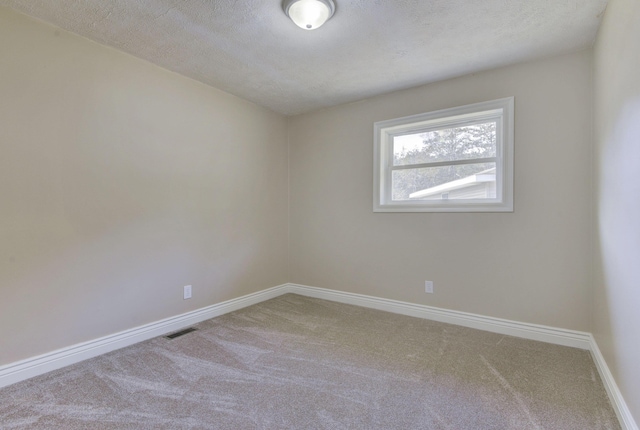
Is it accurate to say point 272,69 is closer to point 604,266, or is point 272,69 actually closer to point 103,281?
point 103,281

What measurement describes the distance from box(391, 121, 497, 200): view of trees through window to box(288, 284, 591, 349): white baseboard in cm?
122

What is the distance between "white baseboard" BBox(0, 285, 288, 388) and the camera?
1.98 metres

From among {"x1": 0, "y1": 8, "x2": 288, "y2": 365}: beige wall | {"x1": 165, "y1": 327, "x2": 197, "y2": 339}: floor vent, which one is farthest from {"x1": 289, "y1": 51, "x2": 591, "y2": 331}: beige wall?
{"x1": 165, "y1": 327, "x2": 197, "y2": 339}: floor vent

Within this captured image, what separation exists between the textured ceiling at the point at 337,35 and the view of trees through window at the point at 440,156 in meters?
0.58

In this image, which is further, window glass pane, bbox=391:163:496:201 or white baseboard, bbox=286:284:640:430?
window glass pane, bbox=391:163:496:201

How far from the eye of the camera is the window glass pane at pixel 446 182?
2.92 meters

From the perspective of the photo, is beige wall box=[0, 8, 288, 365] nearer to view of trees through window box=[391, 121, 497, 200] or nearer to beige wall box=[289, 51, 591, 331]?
beige wall box=[289, 51, 591, 331]

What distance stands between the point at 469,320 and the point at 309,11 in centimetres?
296

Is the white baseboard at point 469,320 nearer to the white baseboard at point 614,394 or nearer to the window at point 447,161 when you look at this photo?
the white baseboard at point 614,394

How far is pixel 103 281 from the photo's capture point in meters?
2.40

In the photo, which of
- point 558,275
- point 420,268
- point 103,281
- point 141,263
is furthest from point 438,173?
point 103,281

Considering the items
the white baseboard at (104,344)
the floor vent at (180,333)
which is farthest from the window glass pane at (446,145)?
the floor vent at (180,333)

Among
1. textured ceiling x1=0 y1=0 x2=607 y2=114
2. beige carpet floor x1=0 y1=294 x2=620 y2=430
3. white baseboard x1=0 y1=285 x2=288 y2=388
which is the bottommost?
beige carpet floor x1=0 y1=294 x2=620 y2=430

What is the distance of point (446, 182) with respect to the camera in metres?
3.13
